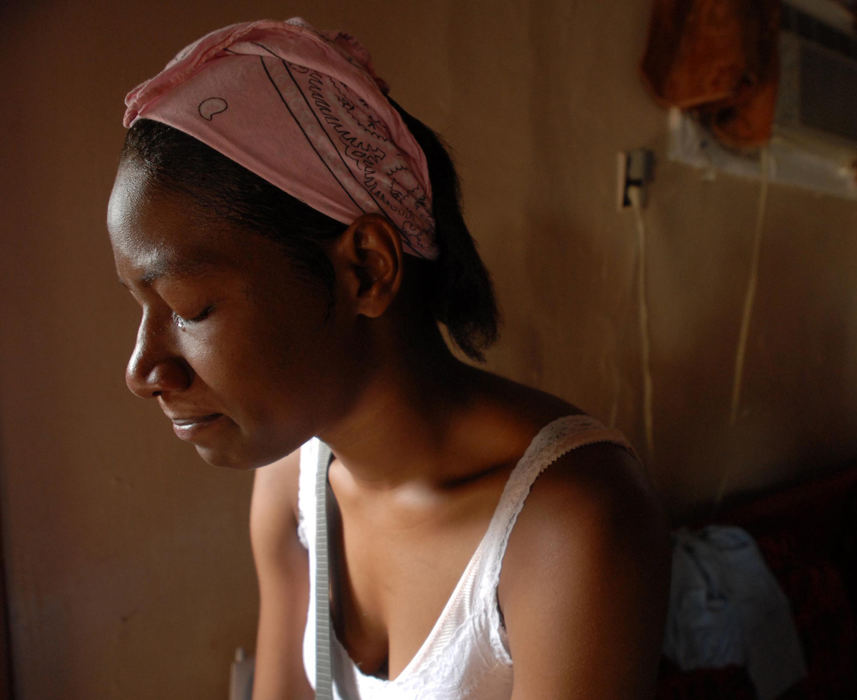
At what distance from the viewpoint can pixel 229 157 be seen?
19.6 inches

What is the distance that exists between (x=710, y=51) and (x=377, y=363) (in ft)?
4.58

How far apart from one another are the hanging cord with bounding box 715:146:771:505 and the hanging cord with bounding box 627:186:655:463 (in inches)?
18.5

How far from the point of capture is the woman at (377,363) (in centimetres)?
50

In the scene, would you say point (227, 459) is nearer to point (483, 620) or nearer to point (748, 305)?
point (483, 620)

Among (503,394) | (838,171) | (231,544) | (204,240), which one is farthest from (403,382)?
(838,171)

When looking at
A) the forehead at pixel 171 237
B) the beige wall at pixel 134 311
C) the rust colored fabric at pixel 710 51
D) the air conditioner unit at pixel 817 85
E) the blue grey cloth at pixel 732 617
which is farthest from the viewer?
the air conditioner unit at pixel 817 85

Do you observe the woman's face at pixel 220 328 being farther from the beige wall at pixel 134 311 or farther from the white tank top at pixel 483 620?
the beige wall at pixel 134 311

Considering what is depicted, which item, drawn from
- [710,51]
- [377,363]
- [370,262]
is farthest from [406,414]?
[710,51]

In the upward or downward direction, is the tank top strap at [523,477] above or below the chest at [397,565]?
above

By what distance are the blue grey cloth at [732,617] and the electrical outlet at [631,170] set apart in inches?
37.3

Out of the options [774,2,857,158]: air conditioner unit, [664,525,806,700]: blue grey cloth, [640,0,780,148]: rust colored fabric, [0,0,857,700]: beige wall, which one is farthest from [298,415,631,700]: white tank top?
[774,2,857,158]: air conditioner unit

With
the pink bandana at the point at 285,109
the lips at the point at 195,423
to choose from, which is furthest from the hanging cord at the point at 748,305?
the lips at the point at 195,423

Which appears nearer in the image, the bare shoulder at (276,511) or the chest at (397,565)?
the chest at (397,565)

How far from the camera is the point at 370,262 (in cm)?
57
